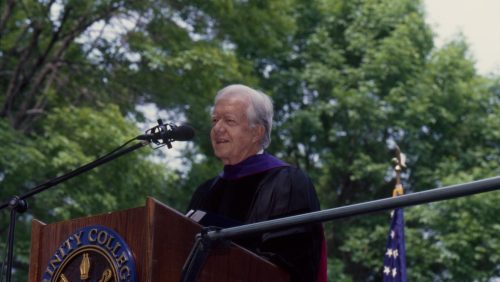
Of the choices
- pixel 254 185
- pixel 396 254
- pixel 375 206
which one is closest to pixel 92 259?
pixel 254 185

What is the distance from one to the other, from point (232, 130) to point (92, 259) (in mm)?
1048

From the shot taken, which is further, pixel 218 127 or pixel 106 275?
pixel 218 127

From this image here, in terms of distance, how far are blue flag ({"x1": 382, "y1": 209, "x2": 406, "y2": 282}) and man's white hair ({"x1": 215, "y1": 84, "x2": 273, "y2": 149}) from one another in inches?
Answer: 197

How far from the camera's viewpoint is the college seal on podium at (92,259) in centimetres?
318

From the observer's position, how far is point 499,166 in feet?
56.7

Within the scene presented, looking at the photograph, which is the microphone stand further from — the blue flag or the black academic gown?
the blue flag

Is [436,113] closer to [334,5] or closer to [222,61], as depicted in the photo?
[334,5]

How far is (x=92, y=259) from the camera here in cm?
331

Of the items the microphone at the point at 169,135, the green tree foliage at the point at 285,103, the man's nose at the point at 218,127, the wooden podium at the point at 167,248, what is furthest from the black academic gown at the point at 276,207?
the green tree foliage at the point at 285,103

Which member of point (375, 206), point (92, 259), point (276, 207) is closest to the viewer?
point (375, 206)

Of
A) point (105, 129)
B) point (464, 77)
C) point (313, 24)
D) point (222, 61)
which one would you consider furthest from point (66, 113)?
point (464, 77)

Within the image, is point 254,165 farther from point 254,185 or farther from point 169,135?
point 169,135

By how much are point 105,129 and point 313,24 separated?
738cm

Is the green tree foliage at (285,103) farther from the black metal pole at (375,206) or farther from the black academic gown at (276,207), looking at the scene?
the black metal pole at (375,206)
